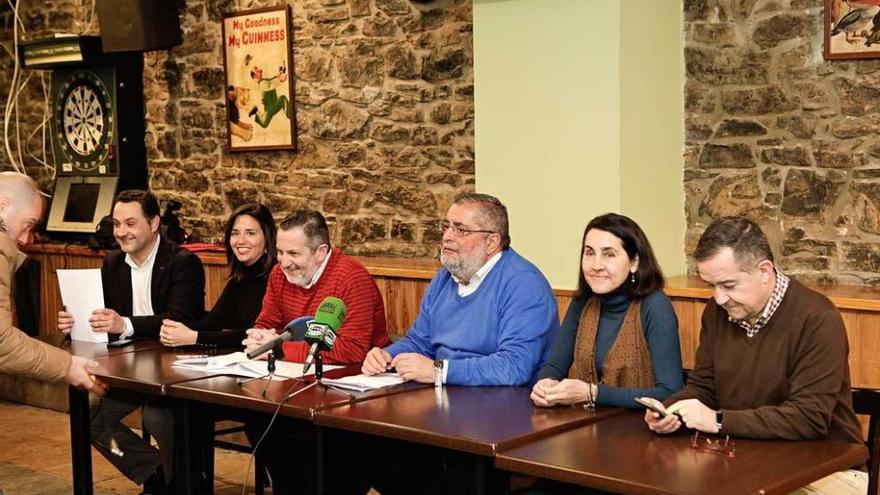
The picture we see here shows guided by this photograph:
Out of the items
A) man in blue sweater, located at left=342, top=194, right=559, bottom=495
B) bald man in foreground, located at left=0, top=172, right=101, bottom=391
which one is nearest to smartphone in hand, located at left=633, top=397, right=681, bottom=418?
man in blue sweater, located at left=342, top=194, right=559, bottom=495

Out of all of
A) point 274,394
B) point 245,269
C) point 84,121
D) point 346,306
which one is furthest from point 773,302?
point 84,121

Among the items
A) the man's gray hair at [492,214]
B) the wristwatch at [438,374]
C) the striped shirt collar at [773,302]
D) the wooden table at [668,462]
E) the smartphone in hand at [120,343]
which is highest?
A: the man's gray hair at [492,214]

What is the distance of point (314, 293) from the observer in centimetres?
492

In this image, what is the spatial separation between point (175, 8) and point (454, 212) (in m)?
4.47

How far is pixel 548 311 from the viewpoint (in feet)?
13.9

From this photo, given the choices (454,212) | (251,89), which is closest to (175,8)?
(251,89)

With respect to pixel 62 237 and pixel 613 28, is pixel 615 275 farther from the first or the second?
pixel 62 237

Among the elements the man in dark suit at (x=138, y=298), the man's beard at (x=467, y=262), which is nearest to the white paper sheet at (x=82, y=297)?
the man in dark suit at (x=138, y=298)

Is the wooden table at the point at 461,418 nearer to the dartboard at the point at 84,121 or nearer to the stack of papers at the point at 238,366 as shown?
the stack of papers at the point at 238,366

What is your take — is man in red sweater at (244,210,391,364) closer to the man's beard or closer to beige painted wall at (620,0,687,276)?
the man's beard

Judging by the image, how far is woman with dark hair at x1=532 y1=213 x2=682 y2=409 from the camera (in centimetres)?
373

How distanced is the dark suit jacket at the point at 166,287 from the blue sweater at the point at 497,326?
136 centimetres

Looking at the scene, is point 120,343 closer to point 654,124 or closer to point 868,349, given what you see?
point 654,124

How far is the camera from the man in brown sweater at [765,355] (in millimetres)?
3209
